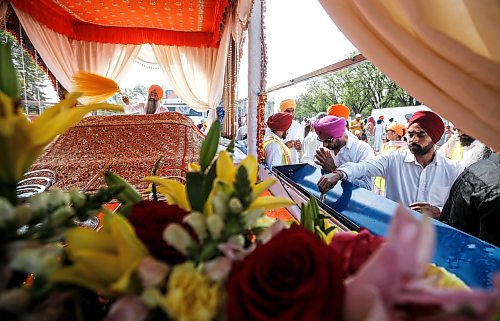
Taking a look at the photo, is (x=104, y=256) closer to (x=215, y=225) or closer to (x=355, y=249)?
(x=215, y=225)

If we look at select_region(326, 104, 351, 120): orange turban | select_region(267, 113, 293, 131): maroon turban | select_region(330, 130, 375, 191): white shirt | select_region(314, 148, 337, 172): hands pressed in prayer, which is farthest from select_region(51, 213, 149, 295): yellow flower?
select_region(326, 104, 351, 120): orange turban

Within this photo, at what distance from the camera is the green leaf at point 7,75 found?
0.28 meters

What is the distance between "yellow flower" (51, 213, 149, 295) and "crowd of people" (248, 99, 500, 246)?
722 mm

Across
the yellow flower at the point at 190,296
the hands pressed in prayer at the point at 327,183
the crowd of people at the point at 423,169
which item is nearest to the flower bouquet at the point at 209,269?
the yellow flower at the point at 190,296

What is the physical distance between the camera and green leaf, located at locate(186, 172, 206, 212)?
32 cm

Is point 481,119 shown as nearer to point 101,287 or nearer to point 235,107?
point 101,287

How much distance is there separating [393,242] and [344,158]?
246 centimetres

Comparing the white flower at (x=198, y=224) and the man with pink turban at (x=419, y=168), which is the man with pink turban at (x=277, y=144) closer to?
the man with pink turban at (x=419, y=168)

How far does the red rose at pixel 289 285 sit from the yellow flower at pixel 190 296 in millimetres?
14

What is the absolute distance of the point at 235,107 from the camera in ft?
17.8

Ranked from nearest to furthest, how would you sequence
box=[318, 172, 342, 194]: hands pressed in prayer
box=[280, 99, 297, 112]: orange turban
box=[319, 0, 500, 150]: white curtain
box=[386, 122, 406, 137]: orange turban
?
box=[319, 0, 500, 150]: white curtain, box=[318, 172, 342, 194]: hands pressed in prayer, box=[386, 122, 406, 137]: orange turban, box=[280, 99, 297, 112]: orange turban

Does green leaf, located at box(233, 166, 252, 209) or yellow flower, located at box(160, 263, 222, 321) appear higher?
green leaf, located at box(233, 166, 252, 209)

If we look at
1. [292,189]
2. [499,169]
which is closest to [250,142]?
[292,189]

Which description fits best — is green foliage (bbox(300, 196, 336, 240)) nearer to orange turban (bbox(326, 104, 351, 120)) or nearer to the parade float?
the parade float
